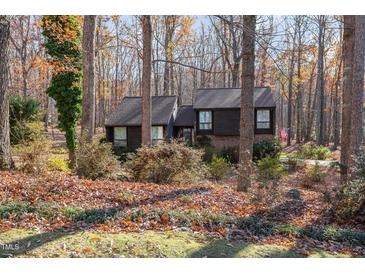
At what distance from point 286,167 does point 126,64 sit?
28720mm

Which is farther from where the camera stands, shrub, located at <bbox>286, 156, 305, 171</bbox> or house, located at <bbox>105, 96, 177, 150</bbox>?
house, located at <bbox>105, 96, 177, 150</bbox>

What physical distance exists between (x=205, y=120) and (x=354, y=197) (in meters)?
17.3

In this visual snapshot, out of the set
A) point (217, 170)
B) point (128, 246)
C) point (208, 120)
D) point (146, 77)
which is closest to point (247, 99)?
point (146, 77)

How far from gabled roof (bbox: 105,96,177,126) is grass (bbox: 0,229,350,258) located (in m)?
17.6

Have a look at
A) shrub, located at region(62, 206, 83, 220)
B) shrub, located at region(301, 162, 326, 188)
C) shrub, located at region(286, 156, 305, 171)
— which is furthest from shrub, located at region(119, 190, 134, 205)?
shrub, located at region(286, 156, 305, 171)

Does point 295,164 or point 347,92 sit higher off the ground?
point 347,92

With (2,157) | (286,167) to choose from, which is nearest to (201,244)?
(2,157)

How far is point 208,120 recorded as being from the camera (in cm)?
2298

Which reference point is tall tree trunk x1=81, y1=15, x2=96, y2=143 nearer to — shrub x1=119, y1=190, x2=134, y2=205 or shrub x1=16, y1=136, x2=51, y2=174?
shrub x1=16, y1=136, x2=51, y2=174

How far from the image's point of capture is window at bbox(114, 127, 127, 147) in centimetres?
2259

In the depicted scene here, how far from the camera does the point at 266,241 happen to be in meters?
4.82

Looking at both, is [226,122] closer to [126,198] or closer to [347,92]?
[347,92]

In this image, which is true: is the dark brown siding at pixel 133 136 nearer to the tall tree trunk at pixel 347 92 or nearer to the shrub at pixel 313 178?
the shrub at pixel 313 178

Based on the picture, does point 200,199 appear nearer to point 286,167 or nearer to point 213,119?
point 286,167
